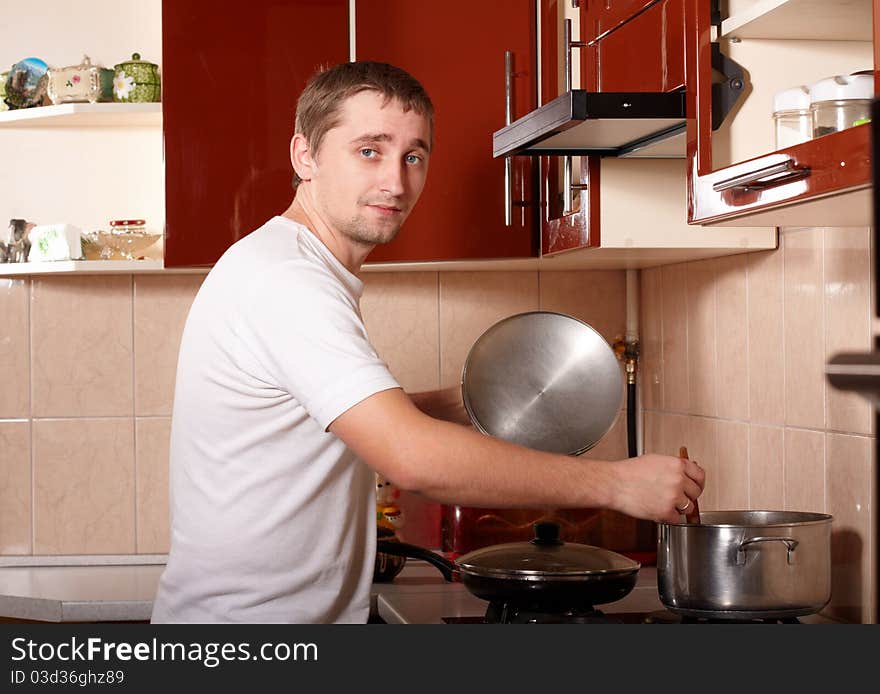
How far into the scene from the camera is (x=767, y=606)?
59.8 inches

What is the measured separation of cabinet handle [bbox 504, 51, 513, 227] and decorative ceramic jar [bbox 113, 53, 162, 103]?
830mm

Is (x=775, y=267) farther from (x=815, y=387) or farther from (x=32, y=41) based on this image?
(x=32, y=41)

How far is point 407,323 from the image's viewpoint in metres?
2.74

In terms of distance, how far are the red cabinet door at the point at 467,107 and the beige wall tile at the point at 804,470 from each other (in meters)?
0.67

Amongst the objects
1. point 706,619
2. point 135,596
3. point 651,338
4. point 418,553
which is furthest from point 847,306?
point 135,596

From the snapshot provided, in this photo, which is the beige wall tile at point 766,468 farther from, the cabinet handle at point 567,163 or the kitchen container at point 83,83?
the kitchen container at point 83,83

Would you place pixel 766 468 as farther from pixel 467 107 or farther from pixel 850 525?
pixel 467 107

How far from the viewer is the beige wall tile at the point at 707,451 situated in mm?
2209

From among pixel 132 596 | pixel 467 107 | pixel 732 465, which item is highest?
pixel 467 107

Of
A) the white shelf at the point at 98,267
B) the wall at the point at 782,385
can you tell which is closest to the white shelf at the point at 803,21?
the wall at the point at 782,385

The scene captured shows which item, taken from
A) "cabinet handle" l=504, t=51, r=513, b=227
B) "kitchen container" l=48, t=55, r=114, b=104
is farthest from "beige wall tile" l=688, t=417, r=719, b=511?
"kitchen container" l=48, t=55, r=114, b=104

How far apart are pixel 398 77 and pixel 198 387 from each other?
48 centimetres

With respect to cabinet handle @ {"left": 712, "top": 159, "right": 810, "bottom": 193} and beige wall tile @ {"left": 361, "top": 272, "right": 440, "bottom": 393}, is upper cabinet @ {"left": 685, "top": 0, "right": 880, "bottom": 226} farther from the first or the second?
beige wall tile @ {"left": 361, "top": 272, "right": 440, "bottom": 393}

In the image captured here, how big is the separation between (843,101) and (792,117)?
0.10 meters
